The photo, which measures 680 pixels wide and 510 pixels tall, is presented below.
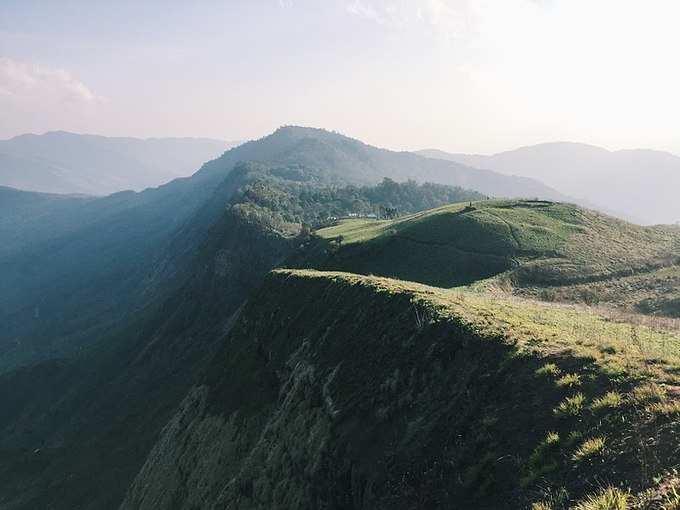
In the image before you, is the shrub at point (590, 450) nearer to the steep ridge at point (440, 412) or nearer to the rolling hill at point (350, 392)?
the steep ridge at point (440, 412)

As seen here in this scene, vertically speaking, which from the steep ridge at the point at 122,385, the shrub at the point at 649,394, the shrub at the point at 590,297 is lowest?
the steep ridge at the point at 122,385

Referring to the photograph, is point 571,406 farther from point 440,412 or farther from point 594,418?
point 440,412

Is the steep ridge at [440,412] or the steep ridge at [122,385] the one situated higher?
the steep ridge at [440,412]

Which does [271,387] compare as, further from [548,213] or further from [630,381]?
[548,213]

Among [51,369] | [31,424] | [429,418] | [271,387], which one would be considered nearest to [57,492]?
[31,424]

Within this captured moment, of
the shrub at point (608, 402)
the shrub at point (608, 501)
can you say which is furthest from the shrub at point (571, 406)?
the shrub at point (608, 501)

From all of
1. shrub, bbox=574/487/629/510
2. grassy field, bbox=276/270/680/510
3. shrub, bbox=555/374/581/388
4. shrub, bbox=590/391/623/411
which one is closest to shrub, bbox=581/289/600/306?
grassy field, bbox=276/270/680/510

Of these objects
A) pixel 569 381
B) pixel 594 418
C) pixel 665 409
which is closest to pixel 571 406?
pixel 594 418
